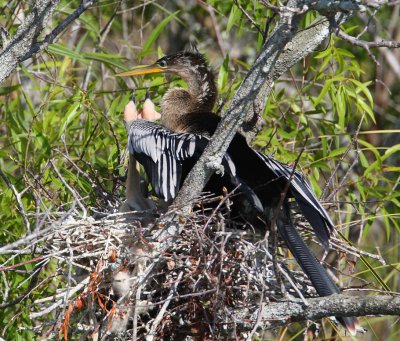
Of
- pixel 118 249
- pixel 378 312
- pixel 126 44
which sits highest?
pixel 126 44

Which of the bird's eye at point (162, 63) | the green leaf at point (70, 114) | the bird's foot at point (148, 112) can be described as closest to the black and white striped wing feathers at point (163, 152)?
the bird's foot at point (148, 112)

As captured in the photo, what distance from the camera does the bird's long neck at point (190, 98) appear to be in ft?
13.6

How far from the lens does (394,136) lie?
6613mm

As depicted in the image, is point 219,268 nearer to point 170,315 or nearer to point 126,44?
point 170,315

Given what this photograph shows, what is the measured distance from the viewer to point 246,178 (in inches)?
140

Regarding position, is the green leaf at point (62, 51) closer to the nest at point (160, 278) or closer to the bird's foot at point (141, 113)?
the bird's foot at point (141, 113)

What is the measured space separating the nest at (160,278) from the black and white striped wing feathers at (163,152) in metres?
0.19

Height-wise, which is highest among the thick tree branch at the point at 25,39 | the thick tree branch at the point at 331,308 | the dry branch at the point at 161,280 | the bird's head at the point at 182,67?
the thick tree branch at the point at 25,39

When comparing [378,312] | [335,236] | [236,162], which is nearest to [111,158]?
[236,162]

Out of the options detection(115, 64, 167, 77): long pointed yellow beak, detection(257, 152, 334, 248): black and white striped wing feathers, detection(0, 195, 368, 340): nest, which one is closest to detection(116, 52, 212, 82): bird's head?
detection(115, 64, 167, 77): long pointed yellow beak

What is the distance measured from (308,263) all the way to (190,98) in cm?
129

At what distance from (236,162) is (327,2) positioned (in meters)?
1.09

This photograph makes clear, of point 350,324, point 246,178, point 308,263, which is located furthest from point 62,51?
point 350,324

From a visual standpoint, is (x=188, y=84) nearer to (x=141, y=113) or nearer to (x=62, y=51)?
(x=141, y=113)
